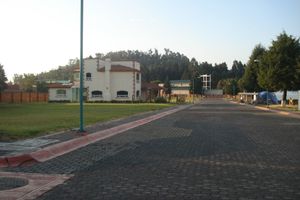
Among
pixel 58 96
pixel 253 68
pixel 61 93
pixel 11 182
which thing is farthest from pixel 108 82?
pixel 11 182

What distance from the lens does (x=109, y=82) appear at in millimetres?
80625

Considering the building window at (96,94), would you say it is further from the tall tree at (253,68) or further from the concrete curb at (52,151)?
the concrete curb at (52,151)

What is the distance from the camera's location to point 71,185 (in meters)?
8.68

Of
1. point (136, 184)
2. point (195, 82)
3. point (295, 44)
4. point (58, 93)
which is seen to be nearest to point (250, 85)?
point (295, 44)

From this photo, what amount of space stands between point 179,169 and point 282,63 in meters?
56.3

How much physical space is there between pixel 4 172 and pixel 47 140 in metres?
5.33

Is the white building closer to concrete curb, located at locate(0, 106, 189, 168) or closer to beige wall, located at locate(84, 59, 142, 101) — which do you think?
beige wall, located at locate(84, 59, 142, 101)

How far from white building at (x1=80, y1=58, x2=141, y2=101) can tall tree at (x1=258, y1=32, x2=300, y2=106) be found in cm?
2423

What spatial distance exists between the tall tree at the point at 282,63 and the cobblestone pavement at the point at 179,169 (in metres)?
48.0

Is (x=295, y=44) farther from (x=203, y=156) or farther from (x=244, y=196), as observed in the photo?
(x=244, y=196)

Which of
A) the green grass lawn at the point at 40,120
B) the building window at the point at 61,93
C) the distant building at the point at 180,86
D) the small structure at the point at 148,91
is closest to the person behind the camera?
the green grass lawn at the point at 40,120

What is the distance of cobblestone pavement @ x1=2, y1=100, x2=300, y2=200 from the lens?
26.2ft

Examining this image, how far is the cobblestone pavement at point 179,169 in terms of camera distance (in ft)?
26.2

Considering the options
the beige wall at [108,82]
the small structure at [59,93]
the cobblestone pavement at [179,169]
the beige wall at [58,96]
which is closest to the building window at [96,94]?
the beige wall at [108,82]
